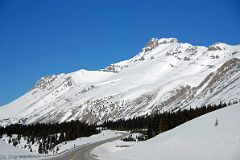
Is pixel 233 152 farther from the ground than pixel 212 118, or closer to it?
closer to it

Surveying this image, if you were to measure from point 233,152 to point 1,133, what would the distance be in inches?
6982

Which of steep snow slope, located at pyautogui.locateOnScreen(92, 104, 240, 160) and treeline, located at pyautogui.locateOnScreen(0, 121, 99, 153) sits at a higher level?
treeline, located at pyautogui.locateOnScreen(0, 121, 99, 153)

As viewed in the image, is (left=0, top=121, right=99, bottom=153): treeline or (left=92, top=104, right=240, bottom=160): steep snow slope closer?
(left=92, top=104, right=240, bottom=160): steep snow slope

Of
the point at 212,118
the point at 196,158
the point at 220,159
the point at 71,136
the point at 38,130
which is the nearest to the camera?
the point at 220,159

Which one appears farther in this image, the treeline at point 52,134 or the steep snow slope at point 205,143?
the treeline at point 52,134

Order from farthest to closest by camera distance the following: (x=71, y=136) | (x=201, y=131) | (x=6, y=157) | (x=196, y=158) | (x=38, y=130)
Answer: (x=38, y=130) < (x=71, y=136) < (x=201, y=131) < (x=6, y=157) < (x=196, y=158)

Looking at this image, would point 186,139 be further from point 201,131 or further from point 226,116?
point 226,116

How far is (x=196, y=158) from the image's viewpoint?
114ft

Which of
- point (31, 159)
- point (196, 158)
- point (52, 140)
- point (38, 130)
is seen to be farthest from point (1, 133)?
point (196, 158)

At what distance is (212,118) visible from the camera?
4962 cm

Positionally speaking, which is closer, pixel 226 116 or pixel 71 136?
pixel 226 116

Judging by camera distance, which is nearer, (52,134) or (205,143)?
(205,143)

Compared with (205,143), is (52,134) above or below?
above

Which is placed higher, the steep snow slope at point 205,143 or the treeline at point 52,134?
the treeline at point 52,134
